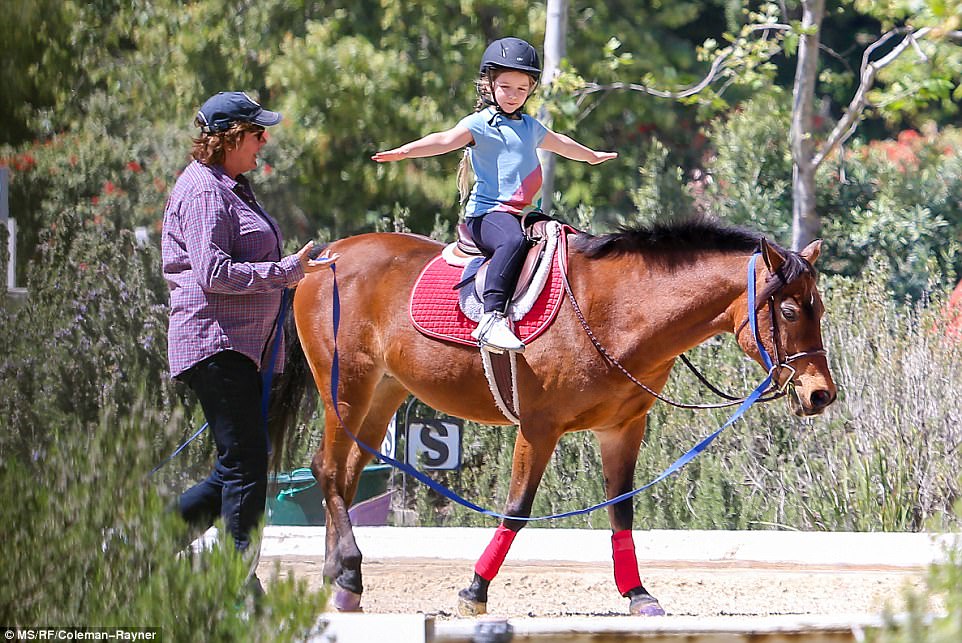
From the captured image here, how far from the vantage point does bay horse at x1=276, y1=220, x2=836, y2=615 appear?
4.99m

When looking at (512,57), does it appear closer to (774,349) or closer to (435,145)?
(435,145)

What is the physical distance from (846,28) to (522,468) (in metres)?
17.7

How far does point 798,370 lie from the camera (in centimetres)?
495

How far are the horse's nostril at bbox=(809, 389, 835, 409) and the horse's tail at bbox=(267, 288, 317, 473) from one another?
8.34 ft

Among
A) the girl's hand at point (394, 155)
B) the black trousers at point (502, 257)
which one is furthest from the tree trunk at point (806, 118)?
the girl's hand at point (394, 155)

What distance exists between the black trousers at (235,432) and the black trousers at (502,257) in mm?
1111

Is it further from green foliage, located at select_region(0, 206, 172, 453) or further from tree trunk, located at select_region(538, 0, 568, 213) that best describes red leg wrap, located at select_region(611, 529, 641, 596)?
tree trunk, located at select_region(538, 0, 568, 213)

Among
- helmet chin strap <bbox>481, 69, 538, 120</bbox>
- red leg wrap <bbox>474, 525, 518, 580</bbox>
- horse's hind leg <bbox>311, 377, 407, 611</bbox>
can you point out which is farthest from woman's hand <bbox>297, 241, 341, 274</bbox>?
red leg wrap <bbox>474, 525, 518, 580</bbox>

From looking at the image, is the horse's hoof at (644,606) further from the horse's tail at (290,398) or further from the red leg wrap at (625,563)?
the horse's tail at (290,398)

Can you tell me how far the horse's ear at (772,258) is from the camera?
496 centimetres

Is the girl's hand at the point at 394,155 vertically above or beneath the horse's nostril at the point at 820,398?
above

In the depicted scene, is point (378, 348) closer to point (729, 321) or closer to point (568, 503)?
point (729, 321)

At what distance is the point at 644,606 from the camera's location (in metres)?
5.27

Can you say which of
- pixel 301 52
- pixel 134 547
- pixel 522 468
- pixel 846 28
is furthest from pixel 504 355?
pixel 846 28
